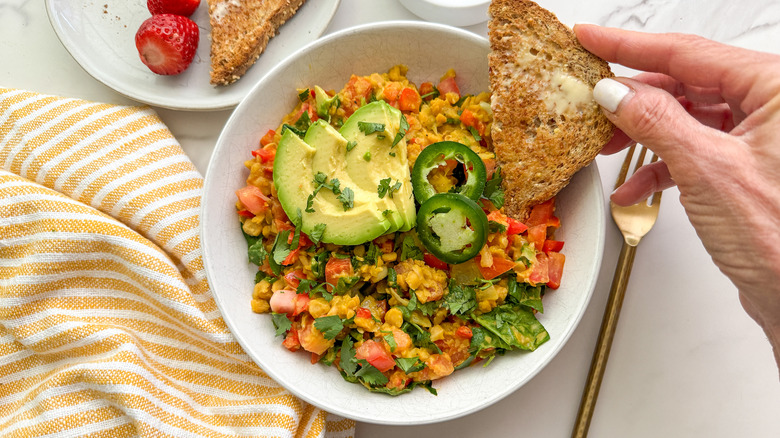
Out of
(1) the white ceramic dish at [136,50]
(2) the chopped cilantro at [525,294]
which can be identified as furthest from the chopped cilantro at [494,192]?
(1) the white ceramic dish at [136,50]

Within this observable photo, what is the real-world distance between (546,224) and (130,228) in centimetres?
207

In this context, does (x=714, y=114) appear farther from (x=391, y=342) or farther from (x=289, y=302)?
(x=289, y=302)

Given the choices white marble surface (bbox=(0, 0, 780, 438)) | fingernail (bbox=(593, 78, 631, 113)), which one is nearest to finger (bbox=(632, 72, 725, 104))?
white marble surface (bbox=(0, 0, 780, 438))

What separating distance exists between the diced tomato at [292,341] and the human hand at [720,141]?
166 centimetres

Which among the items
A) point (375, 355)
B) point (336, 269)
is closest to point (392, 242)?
point (336, 269)

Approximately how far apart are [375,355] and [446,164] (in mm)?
888

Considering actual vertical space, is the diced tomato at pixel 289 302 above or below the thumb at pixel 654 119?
below

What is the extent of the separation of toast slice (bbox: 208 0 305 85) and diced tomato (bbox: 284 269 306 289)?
115 cm

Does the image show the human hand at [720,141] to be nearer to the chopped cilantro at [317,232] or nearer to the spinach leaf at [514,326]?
the spinach leaf at [514,326]

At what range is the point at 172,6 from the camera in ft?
9.86

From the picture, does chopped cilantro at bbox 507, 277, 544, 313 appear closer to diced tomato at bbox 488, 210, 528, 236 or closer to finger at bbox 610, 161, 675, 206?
diced tomato at bbox 488, 210, 528, 236

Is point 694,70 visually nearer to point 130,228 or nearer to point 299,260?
point 299,260

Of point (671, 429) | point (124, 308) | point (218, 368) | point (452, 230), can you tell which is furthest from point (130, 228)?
point (671, 429)

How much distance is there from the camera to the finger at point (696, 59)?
2113mm
